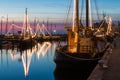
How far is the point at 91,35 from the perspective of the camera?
107ft

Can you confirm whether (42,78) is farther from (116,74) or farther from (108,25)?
(108,25)

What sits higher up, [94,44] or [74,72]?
[94,44]

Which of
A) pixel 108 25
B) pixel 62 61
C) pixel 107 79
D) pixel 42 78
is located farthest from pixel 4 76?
pixel 108 25

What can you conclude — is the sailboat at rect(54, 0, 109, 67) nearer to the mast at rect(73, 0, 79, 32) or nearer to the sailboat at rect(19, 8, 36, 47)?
the mast at rect(73, 0, 79, 32)

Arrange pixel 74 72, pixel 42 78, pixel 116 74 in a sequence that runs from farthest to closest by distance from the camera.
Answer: pixel 42 78 → pixel 74 72 → pixel 116 74

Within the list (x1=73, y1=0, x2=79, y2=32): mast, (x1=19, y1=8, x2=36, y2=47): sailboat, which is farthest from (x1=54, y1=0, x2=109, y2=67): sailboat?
(x1=19, y1=8, x2=36, y2=47): sailboat

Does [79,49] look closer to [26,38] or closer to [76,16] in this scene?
[76,16]

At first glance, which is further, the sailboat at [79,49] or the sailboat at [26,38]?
the sailboat at [26,38]

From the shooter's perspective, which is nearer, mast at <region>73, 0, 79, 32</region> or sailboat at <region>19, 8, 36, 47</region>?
mast at <region>73, 0, 79, 32</region>

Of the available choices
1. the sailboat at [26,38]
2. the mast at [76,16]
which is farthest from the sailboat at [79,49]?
the sailboat at [26,38]

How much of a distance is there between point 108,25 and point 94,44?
278 ft

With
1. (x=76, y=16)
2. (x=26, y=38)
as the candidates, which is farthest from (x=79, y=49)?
(x=26, y=38)

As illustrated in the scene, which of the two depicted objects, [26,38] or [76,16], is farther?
[26,38]

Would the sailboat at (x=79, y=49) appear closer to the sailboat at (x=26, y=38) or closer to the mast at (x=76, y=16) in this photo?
the mast at (x=76, y=16)
